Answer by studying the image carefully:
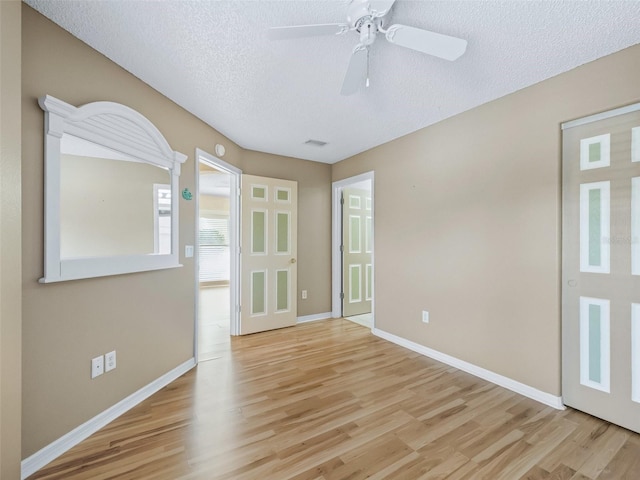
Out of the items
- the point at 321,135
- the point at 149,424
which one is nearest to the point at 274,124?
the point at 321,135

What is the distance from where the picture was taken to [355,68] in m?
1.67

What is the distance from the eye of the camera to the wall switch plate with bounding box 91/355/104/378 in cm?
182

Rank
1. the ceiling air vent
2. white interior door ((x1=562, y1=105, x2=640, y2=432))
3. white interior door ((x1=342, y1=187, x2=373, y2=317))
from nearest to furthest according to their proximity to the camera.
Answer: white interior door ((x1=562, y1=105, x2=640, y2=432)), the ceiling air vent, white interior door ((x1=342, y1=187, x2=373, y2=317))

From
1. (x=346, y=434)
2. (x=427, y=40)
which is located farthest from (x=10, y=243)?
(x=427, y=40)

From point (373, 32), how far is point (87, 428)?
2.88m

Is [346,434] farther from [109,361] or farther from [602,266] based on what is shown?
[602,266]

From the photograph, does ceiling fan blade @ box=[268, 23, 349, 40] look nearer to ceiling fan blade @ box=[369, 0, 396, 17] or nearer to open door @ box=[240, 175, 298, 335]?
ceiling fan blade @ box=[369, 0, 396, 17]

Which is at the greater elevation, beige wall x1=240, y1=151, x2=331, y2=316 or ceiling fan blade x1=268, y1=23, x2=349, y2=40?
ceiling fan blade x1=268, y1=23, x2=349, y2=40

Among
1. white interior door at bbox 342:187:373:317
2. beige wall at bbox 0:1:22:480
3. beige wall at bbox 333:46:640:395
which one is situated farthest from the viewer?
white interior door at bbox 342:187:373:317

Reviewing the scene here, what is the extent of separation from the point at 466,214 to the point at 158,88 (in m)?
2.92

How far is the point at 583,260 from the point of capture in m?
2.00

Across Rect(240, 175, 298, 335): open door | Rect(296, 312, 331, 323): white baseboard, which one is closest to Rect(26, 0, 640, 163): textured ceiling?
Rect(240, 175, 298, 335): open door

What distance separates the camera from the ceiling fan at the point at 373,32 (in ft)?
4.50

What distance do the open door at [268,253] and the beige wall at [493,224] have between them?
1.43 metres
